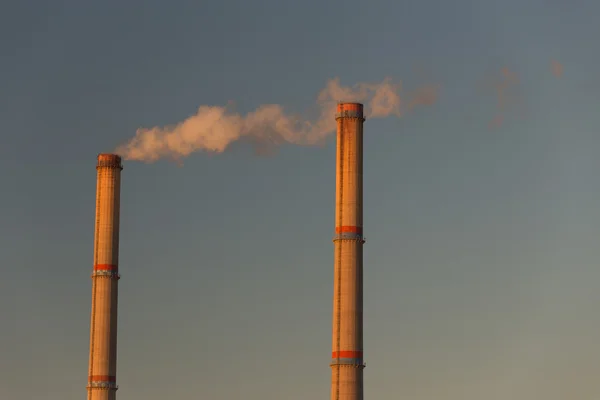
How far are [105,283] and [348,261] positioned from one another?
56.5ft

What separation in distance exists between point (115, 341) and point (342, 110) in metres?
22.0

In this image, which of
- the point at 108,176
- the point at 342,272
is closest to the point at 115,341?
the point at 108,176

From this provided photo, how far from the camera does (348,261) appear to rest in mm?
85625

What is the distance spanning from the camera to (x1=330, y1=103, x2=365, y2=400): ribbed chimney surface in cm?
8438

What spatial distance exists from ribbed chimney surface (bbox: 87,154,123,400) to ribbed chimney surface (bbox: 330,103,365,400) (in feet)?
52.6

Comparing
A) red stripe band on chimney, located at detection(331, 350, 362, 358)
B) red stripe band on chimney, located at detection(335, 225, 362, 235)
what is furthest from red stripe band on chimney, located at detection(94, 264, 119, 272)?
red stripe band on chimney, located at detection(331, 350, 362, 358)

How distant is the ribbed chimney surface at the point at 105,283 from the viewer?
3585 inches

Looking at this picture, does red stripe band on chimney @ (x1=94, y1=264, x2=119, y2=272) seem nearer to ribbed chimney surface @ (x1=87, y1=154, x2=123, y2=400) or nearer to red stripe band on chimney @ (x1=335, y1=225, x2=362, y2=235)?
ribbed chimney surface @ (x1=87, y1=154, x2=123, y2=400)

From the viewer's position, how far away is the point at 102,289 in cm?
9175

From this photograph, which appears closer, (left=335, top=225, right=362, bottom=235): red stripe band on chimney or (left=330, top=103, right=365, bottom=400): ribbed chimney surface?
(left=330, top=103, right=365, bottom=400): ribbed chimney surface

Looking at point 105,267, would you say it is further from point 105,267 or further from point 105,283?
point 105,283

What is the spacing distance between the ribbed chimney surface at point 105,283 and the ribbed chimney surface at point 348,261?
16.0 m

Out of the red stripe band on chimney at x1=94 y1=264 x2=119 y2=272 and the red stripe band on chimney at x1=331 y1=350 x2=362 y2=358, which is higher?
the red stripe band on chimney at x1=94 y1=264 x2=119 y2=272

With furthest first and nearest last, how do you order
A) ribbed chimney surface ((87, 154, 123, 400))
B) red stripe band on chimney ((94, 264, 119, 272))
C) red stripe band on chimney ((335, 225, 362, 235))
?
red stripe band on chimney ((94, 264, 119, 272)) → ribbed chimney surface ((87, 154, 123, 400)) → red stripe band on chimney ((335, 225, 362, 235))
